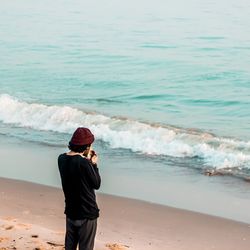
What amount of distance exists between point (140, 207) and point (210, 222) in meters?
1.15

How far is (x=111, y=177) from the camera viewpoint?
11.2 m

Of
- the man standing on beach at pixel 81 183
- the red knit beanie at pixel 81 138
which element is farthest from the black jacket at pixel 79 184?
the red knit beanie at pixel 81 138

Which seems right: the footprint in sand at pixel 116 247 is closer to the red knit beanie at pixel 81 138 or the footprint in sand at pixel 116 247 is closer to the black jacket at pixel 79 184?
the black jacket at pixel 79 184

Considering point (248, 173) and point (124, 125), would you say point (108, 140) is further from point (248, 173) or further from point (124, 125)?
point (248, 173)

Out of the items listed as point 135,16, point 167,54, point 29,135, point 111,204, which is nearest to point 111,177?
point 111,204

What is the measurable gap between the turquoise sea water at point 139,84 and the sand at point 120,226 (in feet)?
10.1

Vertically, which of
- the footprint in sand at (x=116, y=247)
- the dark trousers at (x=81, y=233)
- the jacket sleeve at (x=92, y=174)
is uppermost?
the jacket sleeve at (x=92, y=174)

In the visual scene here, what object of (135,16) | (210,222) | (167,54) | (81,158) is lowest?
(210,222)

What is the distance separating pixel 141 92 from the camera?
2173 centimetres

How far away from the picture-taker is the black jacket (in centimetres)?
582

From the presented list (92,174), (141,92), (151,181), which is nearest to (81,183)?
(92,174)

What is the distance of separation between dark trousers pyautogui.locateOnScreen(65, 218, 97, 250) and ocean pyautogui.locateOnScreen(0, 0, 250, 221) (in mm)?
3602

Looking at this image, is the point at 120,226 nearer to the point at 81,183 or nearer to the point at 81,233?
the point at 81,233

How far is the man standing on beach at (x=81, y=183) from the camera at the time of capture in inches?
230
